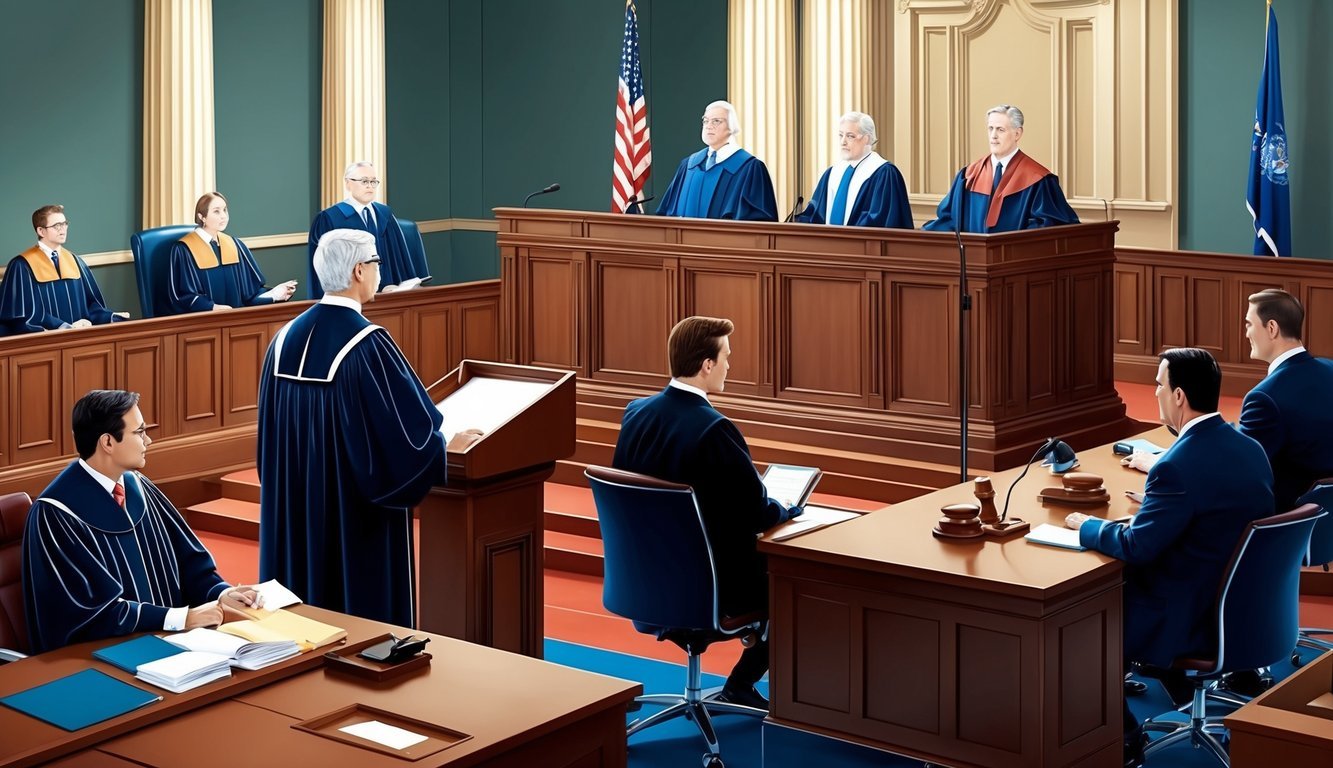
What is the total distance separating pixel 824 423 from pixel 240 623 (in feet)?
16.5

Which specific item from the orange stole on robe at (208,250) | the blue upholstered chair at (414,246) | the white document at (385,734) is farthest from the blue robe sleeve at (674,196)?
the white document at (385,734)

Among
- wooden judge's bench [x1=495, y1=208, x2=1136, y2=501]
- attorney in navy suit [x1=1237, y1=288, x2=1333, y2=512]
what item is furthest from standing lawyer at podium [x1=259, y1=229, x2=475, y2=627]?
wooden judge's bench [x1=495, y1=208, x2=1136, y2=501]

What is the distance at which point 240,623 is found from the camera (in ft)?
13.4

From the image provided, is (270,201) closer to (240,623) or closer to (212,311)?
(212,311)

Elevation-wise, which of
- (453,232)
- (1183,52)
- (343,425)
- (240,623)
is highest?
(1183,52)

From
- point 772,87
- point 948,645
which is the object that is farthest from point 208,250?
point 948,645

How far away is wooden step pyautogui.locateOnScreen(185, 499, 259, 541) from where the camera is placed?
906 cm

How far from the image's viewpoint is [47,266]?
10.0 meters

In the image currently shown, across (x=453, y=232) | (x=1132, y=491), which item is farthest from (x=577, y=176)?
(x=1132, y=491)

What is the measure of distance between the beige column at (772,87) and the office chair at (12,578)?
841 centimetres

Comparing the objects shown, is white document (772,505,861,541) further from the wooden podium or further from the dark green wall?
the dark green wall

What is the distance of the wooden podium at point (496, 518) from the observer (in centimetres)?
529

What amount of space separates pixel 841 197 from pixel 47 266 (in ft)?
15.6

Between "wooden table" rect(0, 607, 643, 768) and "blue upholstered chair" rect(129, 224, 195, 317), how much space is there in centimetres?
687
